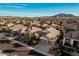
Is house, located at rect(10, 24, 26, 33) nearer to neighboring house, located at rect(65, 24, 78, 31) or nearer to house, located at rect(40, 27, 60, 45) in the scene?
house, located at rect(40, 27, 60, 45)

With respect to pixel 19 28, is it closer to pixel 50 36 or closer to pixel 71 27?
pixel 50 36

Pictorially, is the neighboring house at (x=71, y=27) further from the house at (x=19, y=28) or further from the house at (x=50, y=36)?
the house at (x=19, y=28)

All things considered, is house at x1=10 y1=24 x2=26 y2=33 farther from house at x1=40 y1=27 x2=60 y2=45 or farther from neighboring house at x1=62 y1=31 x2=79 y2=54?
neighboring house at x1=62 y1=31 x2=79 y2=54

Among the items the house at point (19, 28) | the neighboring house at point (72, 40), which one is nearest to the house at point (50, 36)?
the neighboring house at point (72, 40)

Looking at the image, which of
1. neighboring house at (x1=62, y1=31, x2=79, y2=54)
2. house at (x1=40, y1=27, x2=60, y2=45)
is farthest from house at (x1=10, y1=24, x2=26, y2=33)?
neighboring house at (x1=62, y1=31, x2=79, y2=54)

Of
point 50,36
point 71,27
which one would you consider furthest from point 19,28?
point 71,27

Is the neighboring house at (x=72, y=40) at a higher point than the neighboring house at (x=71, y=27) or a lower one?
lower

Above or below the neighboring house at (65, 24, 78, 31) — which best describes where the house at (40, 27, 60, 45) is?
below

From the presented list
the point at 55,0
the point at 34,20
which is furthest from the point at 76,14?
the point at 34,20

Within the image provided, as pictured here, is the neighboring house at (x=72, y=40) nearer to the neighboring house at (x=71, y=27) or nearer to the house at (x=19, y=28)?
the neighboring house at (x=71, y=27)
